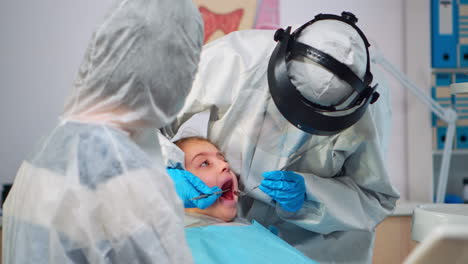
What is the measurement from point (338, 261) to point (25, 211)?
1221mm

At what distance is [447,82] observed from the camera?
300cm

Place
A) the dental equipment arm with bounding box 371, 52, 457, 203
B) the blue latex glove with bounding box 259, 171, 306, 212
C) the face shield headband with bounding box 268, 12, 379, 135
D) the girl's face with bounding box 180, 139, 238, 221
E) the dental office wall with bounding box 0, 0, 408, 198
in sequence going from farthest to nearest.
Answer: the dental equipment arm with bounding box 371, 52, 457, 203, the dental office wall with bounding box 0, 0, 408, 198, the girl's face with bounding box 180, 139, 238, 221, the blue latex glove with bounding box 259, 171, 306, 212, the face shield headband with bounding box 268, 12, 379, 135

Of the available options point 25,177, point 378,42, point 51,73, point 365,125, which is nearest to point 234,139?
point 365,125

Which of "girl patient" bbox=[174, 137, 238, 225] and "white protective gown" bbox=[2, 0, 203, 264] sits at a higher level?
"white protective gown" bbox=[2, 0, 203, 264]

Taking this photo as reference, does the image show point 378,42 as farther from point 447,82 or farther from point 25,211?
point 25,211

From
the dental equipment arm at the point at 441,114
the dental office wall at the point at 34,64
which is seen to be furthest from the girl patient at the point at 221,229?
the dental equipment arm at the point at 441,114

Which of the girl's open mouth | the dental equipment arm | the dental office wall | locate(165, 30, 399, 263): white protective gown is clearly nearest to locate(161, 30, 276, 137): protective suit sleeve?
locate(165, 30, 399, 263): white protective gown

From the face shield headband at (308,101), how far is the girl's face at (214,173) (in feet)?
1.32

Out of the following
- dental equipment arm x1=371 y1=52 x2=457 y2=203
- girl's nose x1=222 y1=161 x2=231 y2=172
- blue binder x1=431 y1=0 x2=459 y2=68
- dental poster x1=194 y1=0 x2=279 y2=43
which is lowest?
dental equipment arm x1=371 y1=52 x2=457 y2=203

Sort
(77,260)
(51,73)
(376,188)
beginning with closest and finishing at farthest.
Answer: (77,260) → (376,188) → (51,73)

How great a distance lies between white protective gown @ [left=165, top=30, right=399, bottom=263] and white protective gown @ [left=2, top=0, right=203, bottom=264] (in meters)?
0.71

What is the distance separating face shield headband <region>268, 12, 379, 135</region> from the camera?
1.31m

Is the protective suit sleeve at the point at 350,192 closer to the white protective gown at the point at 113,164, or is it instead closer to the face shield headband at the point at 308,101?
the face shield headband at the point at 308,101

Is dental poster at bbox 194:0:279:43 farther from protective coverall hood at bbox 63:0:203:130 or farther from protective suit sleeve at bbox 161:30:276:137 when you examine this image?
protective coverall hood at bbox 63:0:203:130
